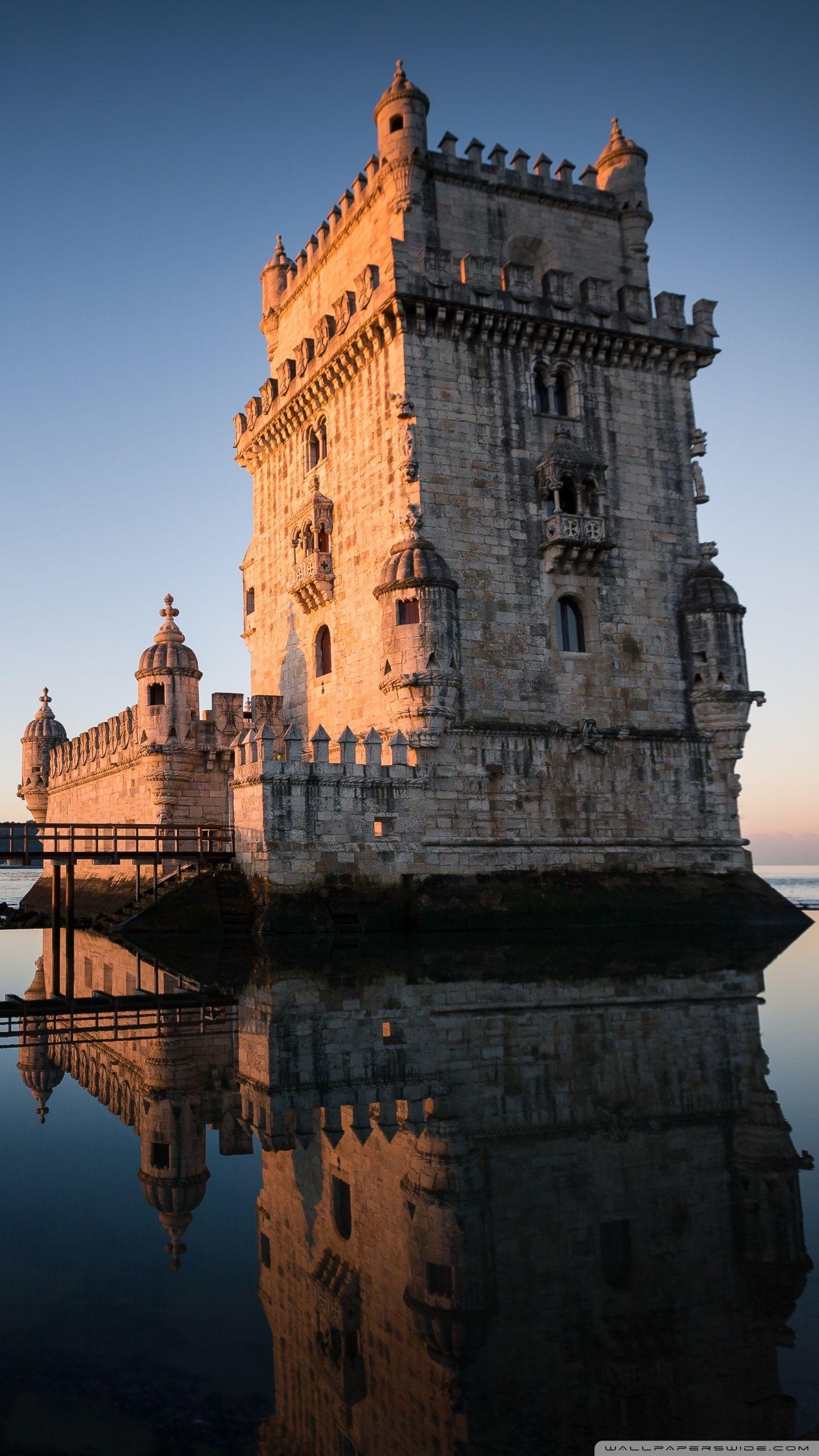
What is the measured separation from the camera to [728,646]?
Result: 79.7 feet

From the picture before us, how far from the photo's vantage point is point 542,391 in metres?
24.7

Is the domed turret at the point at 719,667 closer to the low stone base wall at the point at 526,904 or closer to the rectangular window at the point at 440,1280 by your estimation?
the low stone base wall at the point at 526,904

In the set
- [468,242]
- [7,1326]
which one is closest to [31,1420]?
[7,1326]

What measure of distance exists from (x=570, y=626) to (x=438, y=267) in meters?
8.61

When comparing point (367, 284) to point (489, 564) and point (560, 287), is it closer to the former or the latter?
point (560, 287)

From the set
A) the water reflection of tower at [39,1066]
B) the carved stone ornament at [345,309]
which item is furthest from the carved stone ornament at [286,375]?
the water reflection of tower at [39,1066]

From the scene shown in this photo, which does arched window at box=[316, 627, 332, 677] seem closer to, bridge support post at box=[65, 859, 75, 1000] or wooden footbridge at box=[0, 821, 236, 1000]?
wooden footbridge at box=[0, 821, 236, 1000]

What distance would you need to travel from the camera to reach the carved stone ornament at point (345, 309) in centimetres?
2475

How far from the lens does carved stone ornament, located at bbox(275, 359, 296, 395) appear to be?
92.2 ft

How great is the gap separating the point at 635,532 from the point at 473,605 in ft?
16.7

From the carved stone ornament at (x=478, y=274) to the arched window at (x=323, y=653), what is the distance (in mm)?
8833

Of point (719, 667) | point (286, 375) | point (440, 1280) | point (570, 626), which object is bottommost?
point (440, 1280)

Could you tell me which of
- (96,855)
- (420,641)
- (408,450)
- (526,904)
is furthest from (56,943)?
(408,450)

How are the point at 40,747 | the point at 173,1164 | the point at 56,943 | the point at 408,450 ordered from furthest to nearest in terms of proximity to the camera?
the point at 40,747, the point at 408,450, the point at 56,943, the point at 173,1164
